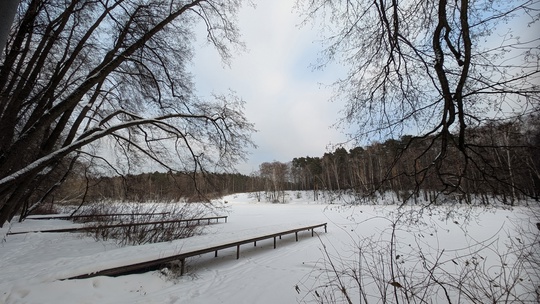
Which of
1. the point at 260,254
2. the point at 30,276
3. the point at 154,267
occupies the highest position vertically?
the point at 30,276

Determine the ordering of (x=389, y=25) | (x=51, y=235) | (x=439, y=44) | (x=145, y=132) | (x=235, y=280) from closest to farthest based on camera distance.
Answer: (x=439, y=44) → (x=389, y=25) → (x=235, y=280) → (x=145, y=132) → (x=51, y=235)

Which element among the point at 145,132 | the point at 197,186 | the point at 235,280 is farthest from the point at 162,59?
the point at 235,280

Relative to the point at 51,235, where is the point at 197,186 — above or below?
above

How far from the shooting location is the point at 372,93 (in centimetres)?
339

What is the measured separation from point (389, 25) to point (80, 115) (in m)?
8.63

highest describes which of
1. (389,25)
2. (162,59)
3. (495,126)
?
(162,59)

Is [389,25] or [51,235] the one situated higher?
[389,25]

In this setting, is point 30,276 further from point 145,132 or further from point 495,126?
point 495,126

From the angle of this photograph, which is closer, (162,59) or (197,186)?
(162,59)

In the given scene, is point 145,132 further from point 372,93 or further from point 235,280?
point 372,93

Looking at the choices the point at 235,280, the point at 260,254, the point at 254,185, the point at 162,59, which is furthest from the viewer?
the point at 254,185

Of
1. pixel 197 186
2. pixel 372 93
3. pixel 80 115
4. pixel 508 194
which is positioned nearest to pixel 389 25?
pixel 372 93

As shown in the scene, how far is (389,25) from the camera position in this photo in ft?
9.64

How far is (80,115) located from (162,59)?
3663mm
